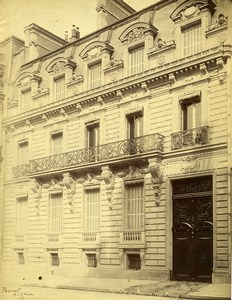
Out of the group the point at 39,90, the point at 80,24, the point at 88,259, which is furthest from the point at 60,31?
the point at 88,259

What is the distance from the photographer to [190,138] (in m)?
5.73

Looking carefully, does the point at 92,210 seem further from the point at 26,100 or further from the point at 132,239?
the point at 26,100

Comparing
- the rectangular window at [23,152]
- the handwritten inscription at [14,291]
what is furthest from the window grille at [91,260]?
the rectangular window at [23,152]

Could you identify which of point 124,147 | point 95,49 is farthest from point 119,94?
point 95,49

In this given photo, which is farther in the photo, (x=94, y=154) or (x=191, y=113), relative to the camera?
(x=94, y=154)

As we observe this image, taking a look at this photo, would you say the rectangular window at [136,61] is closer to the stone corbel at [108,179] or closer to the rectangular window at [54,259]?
the stone corbel at [108,179]

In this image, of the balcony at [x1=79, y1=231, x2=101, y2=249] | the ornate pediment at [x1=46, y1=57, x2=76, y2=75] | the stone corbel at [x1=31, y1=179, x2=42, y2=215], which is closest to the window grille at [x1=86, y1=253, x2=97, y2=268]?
the balcony at [x1=79, y1=231, x2=101, y2=249]

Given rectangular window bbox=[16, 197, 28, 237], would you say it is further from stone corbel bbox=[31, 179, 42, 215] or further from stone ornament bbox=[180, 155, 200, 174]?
stone ornament bbox=[180, 155, 200, 174]

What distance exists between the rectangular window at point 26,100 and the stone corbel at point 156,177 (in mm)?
2441

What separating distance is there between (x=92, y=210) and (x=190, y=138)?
1.80 metres

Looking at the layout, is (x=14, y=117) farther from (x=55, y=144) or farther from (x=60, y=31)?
(x=60, y=31)

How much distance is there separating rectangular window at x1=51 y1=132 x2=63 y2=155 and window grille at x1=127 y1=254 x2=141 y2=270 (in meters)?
2.03

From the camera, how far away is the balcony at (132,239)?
5867 mm

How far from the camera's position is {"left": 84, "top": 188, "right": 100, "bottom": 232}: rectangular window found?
6.28 metres
